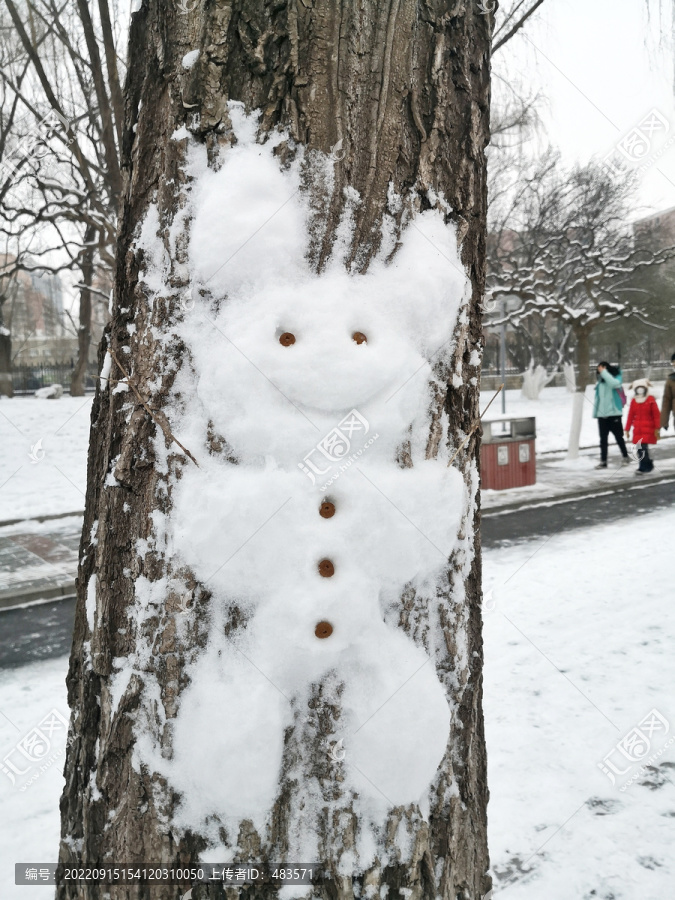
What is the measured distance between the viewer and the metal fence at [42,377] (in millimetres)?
34031

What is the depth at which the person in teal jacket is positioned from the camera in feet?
38.3

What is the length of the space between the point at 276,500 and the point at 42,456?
13706mm

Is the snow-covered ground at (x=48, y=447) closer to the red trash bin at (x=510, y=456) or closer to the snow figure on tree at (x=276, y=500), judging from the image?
the red trash bin at (x=510, y=456)

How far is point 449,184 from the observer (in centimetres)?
146

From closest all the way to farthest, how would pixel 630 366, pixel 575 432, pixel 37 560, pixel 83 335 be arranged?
pixel 37 560 → pixel 575 432 → pixel 83 335 → pixel 630 366

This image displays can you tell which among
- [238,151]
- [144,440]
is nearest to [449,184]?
[238,151]

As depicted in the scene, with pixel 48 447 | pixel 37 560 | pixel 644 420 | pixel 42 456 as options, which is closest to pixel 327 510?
pixel 37 560

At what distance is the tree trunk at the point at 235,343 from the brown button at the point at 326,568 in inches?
3.8

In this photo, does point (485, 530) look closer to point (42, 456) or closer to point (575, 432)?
point (575, 432)

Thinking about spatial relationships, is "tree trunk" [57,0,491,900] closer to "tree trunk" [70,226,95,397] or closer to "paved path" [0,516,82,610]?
"paved path" [0,516,82,610]

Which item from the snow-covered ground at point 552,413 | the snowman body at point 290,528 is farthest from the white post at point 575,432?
the snowman body at point 290,528

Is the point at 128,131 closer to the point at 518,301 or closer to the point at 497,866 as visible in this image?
the point at 497,866

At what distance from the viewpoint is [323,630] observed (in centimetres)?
137

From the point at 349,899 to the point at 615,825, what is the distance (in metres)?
1.81
